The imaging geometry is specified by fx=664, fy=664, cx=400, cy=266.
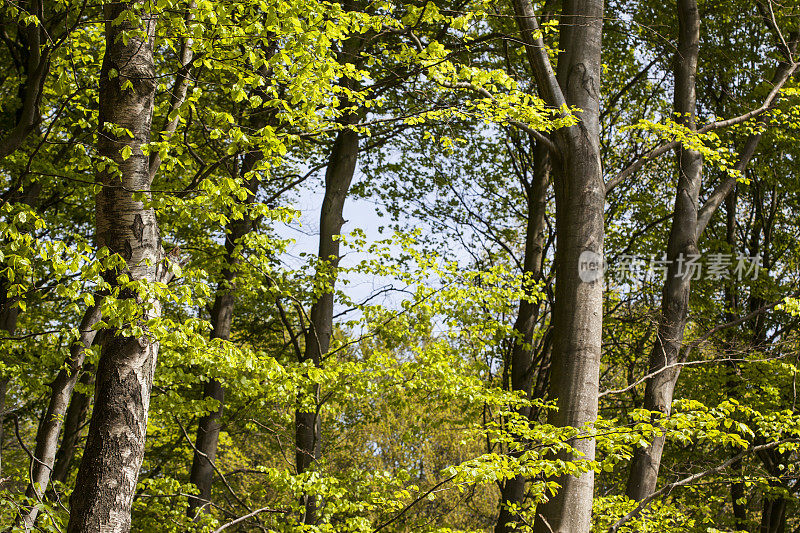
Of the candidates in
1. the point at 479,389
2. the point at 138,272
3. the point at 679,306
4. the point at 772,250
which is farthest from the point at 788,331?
the point at 138,272

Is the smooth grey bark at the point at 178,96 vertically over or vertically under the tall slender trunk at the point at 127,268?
over

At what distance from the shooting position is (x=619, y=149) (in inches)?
523

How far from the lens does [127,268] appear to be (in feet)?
12.9

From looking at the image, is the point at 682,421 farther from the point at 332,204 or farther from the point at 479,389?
the point at 332,204

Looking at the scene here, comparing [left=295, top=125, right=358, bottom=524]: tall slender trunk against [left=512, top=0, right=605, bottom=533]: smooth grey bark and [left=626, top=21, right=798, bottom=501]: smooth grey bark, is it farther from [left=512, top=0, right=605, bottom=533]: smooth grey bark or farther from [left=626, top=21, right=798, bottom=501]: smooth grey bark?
[left=626, top=21, right=798, bottom=501]: smooth grey bark

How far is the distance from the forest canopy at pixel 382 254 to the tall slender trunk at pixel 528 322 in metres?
0.05

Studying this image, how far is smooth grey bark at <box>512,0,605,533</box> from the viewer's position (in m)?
5.18

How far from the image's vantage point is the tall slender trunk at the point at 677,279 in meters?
7.99

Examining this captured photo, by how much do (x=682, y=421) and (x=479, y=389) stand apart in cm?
287

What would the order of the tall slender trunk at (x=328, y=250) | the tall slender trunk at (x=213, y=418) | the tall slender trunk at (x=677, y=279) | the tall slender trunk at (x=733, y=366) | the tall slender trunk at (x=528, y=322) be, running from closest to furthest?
the tall slender trunk at (x=677, y=279) < the tall slender trunk at (x=328, y=250) < the tall slender trunk at (x=528, y=322) < the tall slender trunk at (x=213, y=418) < the tall slender trunk at (x=733, y=366)

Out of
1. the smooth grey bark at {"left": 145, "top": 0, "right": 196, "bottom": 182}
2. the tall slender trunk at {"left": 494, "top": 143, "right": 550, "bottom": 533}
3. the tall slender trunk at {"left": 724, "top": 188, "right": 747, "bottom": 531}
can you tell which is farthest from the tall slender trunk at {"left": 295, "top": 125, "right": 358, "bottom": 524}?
the tall slender trunk at {"left": 724, "top": 188, "right": 747, "bottom": 531}

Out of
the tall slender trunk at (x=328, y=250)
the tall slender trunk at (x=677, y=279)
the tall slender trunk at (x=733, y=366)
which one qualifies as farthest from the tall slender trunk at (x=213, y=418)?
the tall slender trunk at (x=733, y=366)

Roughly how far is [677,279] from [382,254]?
3.80 m

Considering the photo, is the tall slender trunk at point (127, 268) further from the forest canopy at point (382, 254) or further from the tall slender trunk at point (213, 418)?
the tall slender trunk at point (213, 418)
